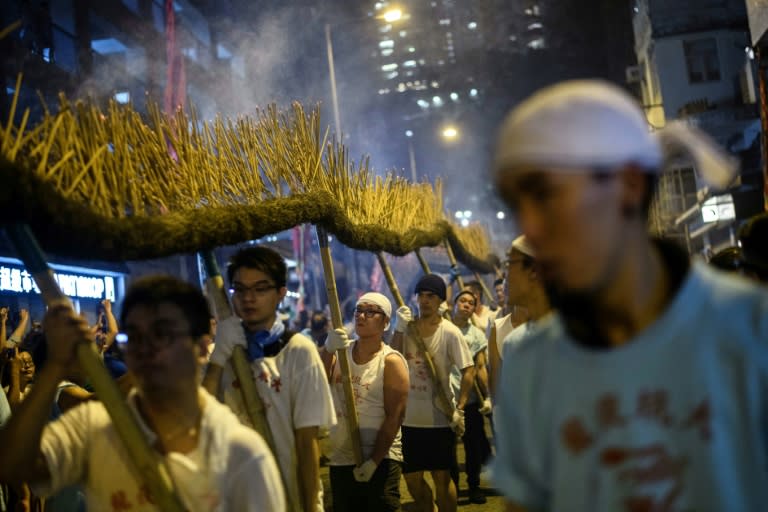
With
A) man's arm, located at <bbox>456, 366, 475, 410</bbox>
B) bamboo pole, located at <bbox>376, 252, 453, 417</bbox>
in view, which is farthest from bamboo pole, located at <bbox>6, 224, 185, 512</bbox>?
man's arm, located at <bbox>456, 366, 475, 410</bbox>

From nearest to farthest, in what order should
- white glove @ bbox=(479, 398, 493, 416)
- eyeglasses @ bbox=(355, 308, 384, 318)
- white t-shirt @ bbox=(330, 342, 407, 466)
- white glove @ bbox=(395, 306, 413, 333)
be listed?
white t-shirt @ bbox=(330, 342, 407, 466), eyeglasses @ bbox=(355, 308, 384, 318), white glove @ bbox=(395, 306, 413, 333), white glove @ bbox=(479, 398, 493, 416)

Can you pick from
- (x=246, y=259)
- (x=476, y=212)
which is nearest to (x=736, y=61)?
(x=246, y=259)

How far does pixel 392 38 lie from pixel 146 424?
10413 cm

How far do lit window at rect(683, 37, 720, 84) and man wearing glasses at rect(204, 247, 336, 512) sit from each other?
32371 millimetres

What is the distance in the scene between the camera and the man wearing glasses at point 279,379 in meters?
4.73

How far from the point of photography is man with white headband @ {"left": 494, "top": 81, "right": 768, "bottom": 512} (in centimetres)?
178

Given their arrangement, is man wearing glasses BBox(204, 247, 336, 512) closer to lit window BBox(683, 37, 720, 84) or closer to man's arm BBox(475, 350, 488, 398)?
man's arm BBox(475, 350, 488, 398)

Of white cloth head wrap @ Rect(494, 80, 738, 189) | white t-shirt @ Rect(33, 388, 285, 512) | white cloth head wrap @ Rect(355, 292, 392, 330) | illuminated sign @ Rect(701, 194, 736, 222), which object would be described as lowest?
white t-shirt @ Rect(33, 388, 285, 512)

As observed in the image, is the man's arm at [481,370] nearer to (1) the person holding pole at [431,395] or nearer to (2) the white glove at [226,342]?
(1) the person holding pole at [431,395]

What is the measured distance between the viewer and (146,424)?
3014 mm

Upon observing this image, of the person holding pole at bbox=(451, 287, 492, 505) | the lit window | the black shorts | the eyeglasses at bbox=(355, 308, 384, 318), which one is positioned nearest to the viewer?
the eyeglasses at bbox=(355, 308, 384, 318)

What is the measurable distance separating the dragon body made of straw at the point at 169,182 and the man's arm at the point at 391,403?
122 cm

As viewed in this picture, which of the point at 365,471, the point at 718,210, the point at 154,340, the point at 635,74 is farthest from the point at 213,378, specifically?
the point at 635,74

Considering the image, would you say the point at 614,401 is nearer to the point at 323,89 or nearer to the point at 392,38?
the point at 323,89
